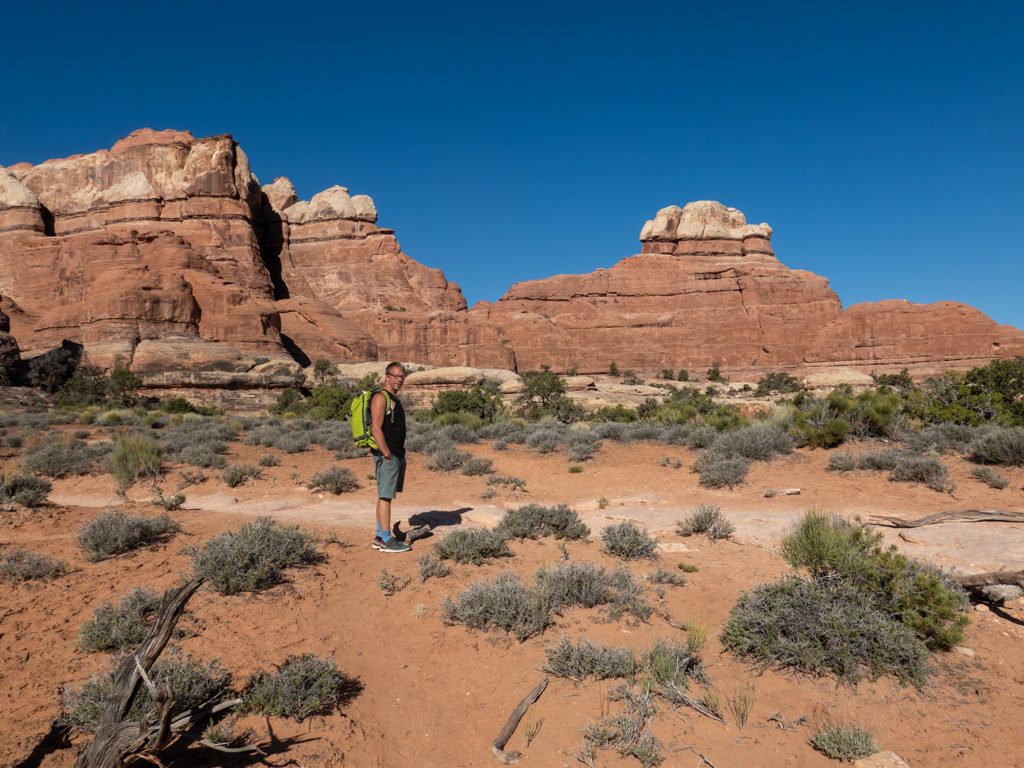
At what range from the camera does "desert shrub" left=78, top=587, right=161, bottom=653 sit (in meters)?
3.14

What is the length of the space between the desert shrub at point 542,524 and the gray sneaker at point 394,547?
3.68 feet

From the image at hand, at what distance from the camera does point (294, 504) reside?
7.60 m

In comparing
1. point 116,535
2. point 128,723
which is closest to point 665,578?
point 128,723

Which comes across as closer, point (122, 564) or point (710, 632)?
point (710, 632)

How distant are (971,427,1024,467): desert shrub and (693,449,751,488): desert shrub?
361cm

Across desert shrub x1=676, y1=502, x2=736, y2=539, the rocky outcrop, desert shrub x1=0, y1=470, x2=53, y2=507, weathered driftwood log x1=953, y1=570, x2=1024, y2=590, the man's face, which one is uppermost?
the rocky outcrop

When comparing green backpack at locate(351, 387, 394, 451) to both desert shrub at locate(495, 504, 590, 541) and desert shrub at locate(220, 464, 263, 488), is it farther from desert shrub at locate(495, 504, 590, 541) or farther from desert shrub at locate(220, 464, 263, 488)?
desert shrub at locate(220, 464, 263, 488)

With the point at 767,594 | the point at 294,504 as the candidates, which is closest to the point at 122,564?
the point at 294,504

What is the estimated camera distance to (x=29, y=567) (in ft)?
13.6

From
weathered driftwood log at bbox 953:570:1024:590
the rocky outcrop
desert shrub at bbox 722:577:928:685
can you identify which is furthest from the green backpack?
the rocky outcrop

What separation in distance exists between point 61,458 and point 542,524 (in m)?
9.36

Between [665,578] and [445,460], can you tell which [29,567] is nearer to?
[665,578]

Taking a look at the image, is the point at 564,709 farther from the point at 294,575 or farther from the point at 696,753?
the point at 294,575

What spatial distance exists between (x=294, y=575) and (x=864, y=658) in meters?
4.60
